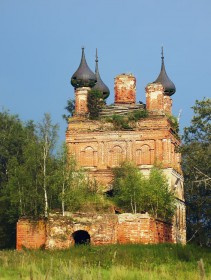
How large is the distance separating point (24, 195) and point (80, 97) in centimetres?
743

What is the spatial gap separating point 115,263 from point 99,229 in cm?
817

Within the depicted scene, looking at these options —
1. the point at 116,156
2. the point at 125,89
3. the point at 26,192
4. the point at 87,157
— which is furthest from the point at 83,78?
the point at 26,192

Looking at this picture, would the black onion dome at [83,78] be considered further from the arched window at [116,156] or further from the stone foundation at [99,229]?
the stone foundation at [99,229]

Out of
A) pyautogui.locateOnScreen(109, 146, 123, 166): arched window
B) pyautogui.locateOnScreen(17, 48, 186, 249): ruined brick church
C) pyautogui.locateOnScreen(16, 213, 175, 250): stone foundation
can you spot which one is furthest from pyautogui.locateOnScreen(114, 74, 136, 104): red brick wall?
pyautogui.locateOnScreen(16, 213, 175, 250): stone foundation

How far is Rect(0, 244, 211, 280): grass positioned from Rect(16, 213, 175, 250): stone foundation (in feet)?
5.71

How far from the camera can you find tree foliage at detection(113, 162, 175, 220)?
2903 centimetres

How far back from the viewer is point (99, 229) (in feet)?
88.5

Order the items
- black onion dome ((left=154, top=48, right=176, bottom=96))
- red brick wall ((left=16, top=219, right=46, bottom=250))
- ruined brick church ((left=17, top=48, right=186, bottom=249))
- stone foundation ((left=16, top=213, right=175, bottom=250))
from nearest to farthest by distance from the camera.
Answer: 1. stone foundation ((left=16, top=213, right=175, bottom=250))
2. red brick wall ((left=16, top=219, right=46, bottom=250))
3. ruined brick church ((left=17, top=48, right=186, bottom=249))
4. black onion dome ((left=154, top=48, right=176, bottom=96))

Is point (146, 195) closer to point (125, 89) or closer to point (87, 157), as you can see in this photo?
point (87, 157)

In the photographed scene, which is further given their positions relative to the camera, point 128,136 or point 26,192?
point 128,136

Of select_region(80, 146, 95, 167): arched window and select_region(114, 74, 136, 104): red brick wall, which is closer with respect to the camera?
select_region(80, 146, 95, 167): arched window

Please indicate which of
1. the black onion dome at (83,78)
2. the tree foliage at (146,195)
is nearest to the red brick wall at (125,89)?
the black onion dome at (83,78)

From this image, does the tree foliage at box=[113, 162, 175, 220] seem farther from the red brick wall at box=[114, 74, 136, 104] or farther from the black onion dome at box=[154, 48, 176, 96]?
the black onion dome at box=[154, 48, 176, 96]

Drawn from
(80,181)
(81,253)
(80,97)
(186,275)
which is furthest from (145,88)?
(186,275)
